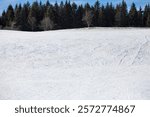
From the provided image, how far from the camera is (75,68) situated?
12.5 meters

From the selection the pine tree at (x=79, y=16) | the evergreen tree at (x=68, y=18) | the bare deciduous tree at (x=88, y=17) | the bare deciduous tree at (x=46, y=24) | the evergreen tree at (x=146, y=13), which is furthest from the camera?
the evergreen tree at (x=146, y=13)

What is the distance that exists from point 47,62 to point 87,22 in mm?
33993

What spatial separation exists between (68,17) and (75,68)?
3691cm

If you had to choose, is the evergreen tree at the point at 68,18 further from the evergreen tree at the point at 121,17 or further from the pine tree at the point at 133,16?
the pine tree at the point at 133,16

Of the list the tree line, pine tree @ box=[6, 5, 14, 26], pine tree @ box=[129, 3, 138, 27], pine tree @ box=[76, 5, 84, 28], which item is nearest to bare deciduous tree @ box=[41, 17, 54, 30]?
the tree line

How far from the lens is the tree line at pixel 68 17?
45.1 meters

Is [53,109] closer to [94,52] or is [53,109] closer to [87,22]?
[94,52]

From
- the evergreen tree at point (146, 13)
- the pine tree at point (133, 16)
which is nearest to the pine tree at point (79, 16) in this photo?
the pine tree at point (133, 16)

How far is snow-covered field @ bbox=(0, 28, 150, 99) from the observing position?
9.30 meters

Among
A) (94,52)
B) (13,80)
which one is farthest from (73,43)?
(13,80)

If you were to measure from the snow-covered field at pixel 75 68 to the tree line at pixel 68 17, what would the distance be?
27.1m

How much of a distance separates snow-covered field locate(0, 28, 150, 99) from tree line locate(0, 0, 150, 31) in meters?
27.1

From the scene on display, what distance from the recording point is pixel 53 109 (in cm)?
781

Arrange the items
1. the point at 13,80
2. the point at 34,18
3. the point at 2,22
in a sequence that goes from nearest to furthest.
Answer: the point at 13,80
the point at 34,18
the point at 2,22
